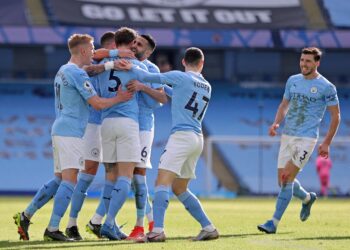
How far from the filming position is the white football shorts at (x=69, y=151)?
10.3m

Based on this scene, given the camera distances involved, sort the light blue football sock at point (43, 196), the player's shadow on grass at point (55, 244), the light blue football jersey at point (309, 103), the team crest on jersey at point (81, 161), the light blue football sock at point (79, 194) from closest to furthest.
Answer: the player's shadow on grass at point (55, 244), the team crest on jersey at point (81, 161), the light blue football sock at point (43, 196), the light blue football sock at point (79, 194), the light blue football jersey at point (309, 103)

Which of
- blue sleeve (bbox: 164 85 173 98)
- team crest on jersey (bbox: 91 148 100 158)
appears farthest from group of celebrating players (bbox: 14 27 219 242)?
blue sleeve (bbox: 164 85 173 98)

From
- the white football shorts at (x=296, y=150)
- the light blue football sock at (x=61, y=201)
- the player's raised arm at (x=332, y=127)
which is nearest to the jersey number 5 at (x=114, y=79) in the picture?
the light blue football sock at (x=61, y=201)

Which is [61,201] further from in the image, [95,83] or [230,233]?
[230,233]

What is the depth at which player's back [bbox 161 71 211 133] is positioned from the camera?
33.8 feet

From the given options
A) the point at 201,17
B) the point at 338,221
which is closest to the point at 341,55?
the point at 201,17

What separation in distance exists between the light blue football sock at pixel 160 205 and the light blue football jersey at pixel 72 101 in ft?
3.42

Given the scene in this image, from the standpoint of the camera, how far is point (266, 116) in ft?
110

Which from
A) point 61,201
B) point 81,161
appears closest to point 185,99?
point 81,161

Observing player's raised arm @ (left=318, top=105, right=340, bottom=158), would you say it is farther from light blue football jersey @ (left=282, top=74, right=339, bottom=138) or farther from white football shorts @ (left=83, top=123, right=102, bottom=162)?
white football shorts @ (left=83, top=123, right=102, bottom=162)

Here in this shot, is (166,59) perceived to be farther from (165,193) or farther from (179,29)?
(165,193)

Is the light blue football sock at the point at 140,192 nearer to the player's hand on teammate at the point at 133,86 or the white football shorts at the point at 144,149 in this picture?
the white football shorts at the point at 144,149

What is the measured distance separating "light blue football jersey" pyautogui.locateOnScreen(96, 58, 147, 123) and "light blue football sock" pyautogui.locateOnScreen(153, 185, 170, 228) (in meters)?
0.86

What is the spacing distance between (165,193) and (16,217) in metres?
1.75
